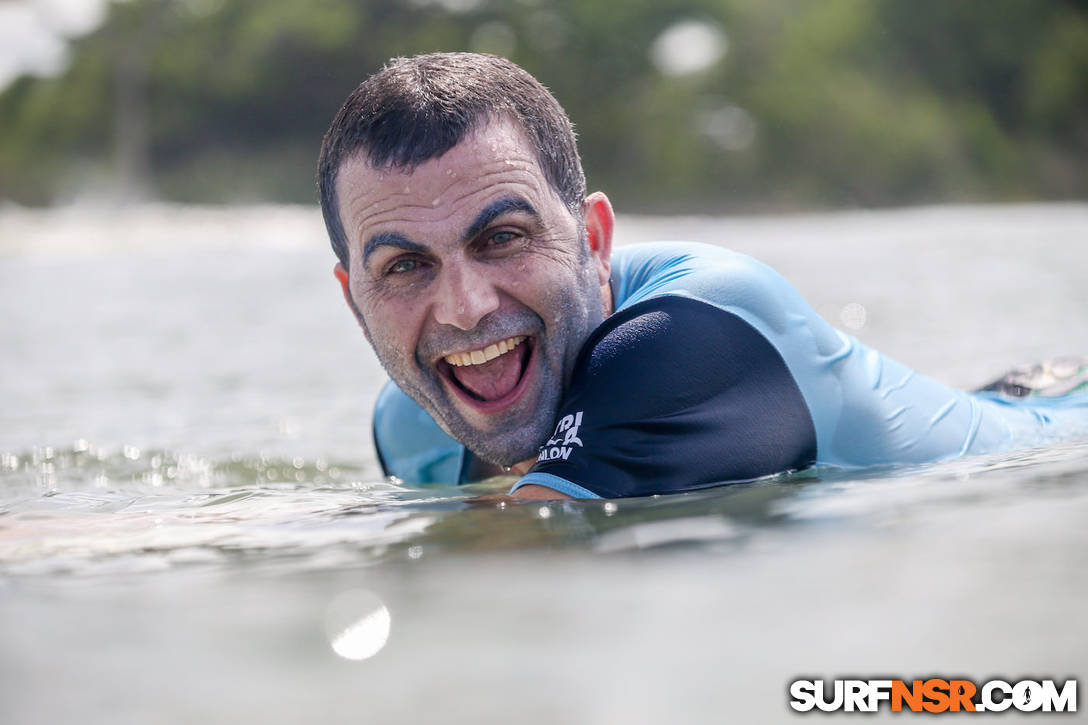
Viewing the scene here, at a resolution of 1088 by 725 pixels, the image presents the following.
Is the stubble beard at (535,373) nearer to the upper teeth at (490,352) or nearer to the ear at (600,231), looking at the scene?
the upper teeth at (490,352)

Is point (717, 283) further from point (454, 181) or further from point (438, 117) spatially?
point (438, 117)

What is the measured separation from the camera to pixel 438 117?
2.79m

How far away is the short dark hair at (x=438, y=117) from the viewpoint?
2797 millimetres

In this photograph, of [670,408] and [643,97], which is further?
[643,97]

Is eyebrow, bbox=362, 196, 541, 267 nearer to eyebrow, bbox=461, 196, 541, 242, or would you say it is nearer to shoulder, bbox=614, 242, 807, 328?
eyebrow, bbox=461, 196, 541, 242

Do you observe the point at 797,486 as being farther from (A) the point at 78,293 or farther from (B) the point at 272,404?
(A) the point at 78,293

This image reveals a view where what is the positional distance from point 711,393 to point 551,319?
461 mm

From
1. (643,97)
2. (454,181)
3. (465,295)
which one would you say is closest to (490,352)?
(465,295)

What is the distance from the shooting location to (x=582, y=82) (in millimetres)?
43062


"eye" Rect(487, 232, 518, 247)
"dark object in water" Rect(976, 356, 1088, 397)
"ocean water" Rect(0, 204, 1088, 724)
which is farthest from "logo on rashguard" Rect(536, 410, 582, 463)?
"dark object in water" Rect(976, 356, 1088, 397)

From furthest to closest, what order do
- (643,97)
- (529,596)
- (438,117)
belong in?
(643,97) < (438,117) < (529,596)

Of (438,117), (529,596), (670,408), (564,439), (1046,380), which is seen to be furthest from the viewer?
(1046,380)

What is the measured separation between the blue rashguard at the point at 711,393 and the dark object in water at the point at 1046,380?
122 centimetres

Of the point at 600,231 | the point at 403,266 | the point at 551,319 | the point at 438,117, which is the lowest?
the point at 551,319
